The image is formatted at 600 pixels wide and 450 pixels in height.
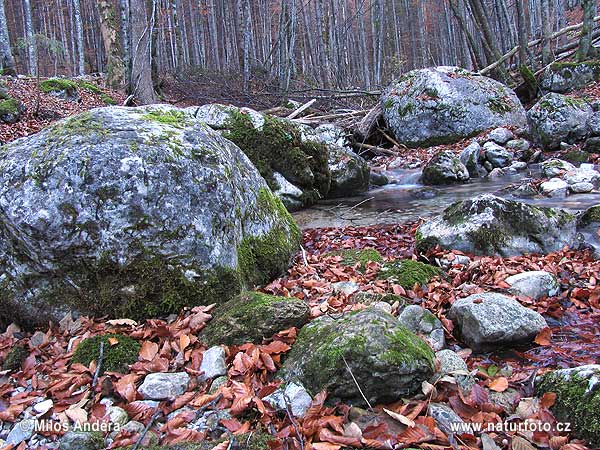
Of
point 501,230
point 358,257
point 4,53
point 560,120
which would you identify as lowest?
point 358,257

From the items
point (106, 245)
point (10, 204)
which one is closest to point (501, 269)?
point (106, 245)

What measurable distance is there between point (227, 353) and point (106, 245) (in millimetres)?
1206

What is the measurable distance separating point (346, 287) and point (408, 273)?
62cm

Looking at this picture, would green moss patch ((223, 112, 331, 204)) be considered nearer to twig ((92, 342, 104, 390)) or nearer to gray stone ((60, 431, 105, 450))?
twig ((92, 342, 104, 390))

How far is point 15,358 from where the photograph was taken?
283 centimetres

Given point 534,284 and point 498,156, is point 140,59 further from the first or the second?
point 534,284

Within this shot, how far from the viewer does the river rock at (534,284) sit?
141 inches

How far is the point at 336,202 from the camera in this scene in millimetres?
9125

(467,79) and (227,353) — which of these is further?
(467,79)

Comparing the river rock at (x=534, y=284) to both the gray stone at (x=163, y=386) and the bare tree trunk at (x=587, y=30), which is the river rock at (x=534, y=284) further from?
the bare tree trunk at (x=587, y=30)

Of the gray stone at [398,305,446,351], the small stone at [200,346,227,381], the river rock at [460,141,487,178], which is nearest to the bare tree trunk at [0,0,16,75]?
the river rock at [460,141,487,178]

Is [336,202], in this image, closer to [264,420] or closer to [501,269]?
[501,269]

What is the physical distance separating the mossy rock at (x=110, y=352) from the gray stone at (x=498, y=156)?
387 inches

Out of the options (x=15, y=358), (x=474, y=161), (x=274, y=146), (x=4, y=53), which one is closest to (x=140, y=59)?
(x=274, y=146)
